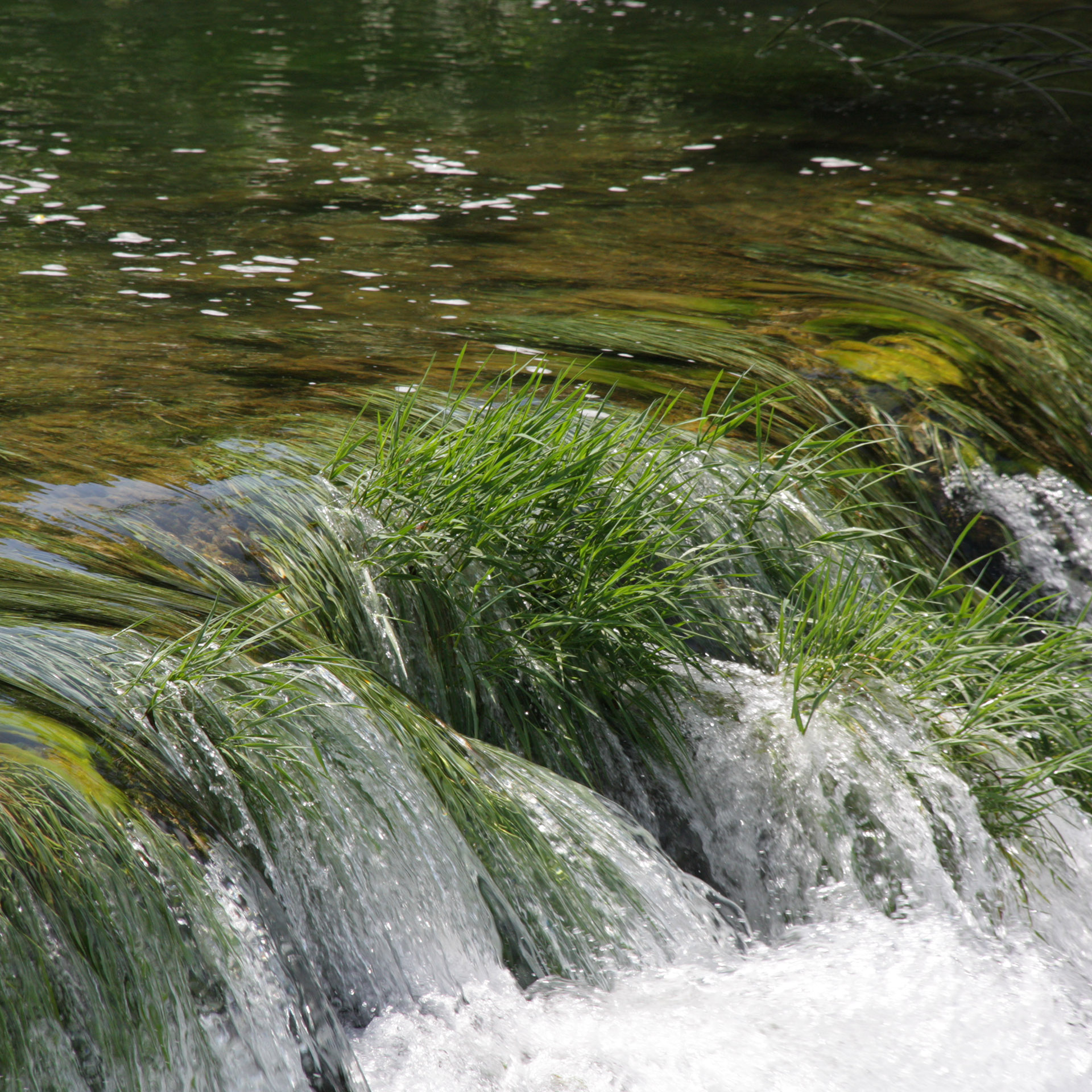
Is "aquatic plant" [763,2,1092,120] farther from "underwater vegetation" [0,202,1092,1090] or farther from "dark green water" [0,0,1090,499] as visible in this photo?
"underwater vegetation" [0,202,1092,1090]

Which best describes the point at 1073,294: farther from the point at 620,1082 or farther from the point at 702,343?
the point at 620,1082

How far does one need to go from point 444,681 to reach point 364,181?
4.84 m

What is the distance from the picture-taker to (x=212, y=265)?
548 centimetres

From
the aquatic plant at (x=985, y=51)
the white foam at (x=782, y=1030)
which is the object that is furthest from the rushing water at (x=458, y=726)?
the aquatic plant at (x=985, y=51)

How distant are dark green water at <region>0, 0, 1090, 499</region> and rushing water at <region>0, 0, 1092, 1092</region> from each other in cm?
4

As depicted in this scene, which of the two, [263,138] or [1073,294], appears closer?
[1073,294]

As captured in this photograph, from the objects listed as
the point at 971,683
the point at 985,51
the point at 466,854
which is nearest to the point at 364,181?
the point at 971,683

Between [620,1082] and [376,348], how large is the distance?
2.92 meters

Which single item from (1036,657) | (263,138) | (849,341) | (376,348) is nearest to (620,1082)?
(1036,657)

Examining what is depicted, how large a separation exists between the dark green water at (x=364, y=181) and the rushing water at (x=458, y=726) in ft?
0.14

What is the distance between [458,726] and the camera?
9.94ft

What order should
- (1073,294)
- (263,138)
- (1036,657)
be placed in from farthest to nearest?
1. (263,138)
2. (1073,294)
3. (1036,657)

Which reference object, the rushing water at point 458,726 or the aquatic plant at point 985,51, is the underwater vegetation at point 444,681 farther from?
the aquatic plant at point 985,51

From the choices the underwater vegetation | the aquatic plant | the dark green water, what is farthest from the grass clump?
the aquatic plant
